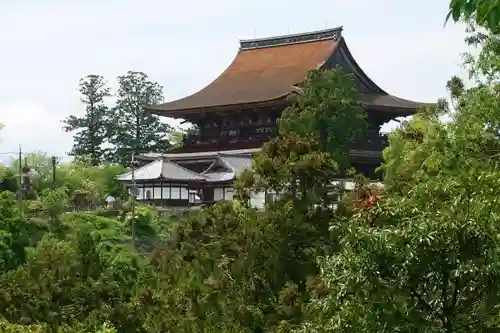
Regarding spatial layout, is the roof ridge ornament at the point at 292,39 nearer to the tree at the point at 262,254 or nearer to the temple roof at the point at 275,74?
the temple roof at the point at 275,74

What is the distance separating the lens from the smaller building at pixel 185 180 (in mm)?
34906

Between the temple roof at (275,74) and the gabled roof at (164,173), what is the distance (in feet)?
13.1

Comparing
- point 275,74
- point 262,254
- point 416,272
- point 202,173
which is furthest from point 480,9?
point 275,74

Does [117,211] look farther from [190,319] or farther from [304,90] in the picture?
[190,319]

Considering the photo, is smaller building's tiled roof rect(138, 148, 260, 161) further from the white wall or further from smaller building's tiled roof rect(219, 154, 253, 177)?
the white wall

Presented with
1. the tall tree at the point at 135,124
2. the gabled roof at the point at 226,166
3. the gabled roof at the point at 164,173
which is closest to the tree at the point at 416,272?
the gabled roof at the point at 226,166

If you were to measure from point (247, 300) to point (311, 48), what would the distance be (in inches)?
1202

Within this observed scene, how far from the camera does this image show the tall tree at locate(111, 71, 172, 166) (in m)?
58.2

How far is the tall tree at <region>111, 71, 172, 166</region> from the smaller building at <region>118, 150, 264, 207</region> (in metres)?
21.1

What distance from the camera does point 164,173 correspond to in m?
35.0

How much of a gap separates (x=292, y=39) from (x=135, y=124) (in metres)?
19.2

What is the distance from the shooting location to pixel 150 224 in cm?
3262

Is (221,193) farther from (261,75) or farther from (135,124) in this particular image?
(135,124)

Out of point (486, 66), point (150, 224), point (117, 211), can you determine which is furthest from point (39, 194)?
point (486, 66)
